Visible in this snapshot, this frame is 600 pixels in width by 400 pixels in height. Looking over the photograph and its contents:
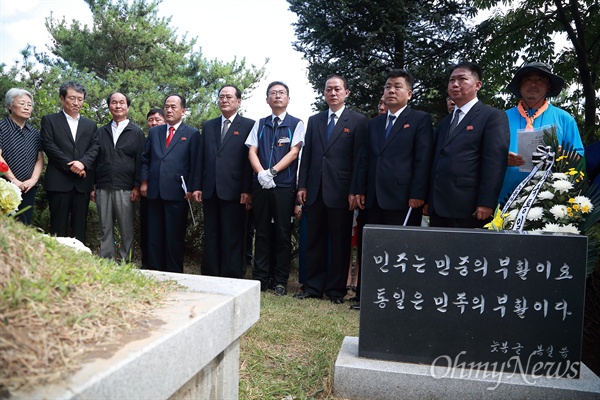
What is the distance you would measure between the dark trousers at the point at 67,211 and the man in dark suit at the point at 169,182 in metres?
0.67

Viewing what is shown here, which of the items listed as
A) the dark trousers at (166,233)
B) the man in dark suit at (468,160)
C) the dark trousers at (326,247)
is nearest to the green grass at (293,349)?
the dark trousers at (326,247)

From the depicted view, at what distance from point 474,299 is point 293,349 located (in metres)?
1.31

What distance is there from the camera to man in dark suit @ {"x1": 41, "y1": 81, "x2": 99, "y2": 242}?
16.0 feet


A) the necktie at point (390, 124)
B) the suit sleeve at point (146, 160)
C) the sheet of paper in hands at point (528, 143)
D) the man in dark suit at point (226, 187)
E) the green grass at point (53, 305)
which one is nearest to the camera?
the green grass at point (53, 305)

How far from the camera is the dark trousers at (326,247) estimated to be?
457 centimetres

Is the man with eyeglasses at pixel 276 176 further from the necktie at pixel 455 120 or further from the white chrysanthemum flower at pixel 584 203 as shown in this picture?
the white chrysanthemum flower at pixel 584 203

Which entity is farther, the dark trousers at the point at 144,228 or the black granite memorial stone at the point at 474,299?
the dark trousers at the point at 144,228

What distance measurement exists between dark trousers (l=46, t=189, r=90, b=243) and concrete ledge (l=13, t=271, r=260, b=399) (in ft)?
11.2

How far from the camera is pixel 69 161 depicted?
192 inches

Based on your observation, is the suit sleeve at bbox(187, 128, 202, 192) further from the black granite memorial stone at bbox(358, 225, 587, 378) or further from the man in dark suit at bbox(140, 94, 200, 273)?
the black granite memorial stone at bbox(358, 225, 587, 378)

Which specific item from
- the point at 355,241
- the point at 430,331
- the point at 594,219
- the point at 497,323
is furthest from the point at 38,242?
the point at 355,241

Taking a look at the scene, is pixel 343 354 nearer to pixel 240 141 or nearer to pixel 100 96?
pixel 240 141

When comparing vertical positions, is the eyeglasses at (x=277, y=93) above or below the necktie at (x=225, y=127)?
above

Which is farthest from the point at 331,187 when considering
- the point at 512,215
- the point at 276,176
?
the point at 512,215
